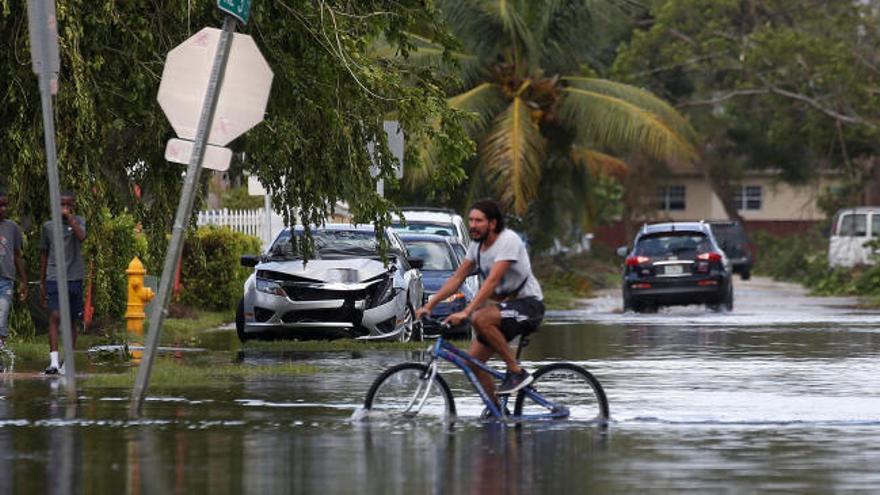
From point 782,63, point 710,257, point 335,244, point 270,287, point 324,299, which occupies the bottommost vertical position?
point 324,299

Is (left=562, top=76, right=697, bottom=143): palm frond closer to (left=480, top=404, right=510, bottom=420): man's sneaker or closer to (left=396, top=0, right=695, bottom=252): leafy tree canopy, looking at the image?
(left=396, top=0, right=695, bottom=252): leafy tree canopy

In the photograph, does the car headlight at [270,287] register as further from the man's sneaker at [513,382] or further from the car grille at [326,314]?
the man's sneaker at [513,382]

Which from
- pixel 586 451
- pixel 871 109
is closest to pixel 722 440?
pixel 586 451

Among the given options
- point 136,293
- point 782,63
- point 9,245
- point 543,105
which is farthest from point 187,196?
point 782,63

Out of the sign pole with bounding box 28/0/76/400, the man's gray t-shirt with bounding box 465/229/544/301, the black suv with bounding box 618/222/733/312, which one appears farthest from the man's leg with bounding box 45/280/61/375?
the black suv with bounding box 618/222/733/312

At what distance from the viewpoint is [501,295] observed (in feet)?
48.9

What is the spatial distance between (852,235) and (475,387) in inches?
1708

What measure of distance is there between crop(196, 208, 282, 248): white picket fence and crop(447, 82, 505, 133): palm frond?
587 cm

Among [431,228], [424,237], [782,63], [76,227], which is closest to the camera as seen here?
[76,227]

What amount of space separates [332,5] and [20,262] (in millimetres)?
4035

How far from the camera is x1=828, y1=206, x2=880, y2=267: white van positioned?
56.0 meters

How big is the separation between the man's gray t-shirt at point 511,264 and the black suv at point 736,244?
2004 inches

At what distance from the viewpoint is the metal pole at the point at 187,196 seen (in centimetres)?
1552

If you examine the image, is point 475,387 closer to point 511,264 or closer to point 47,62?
point 511,264
